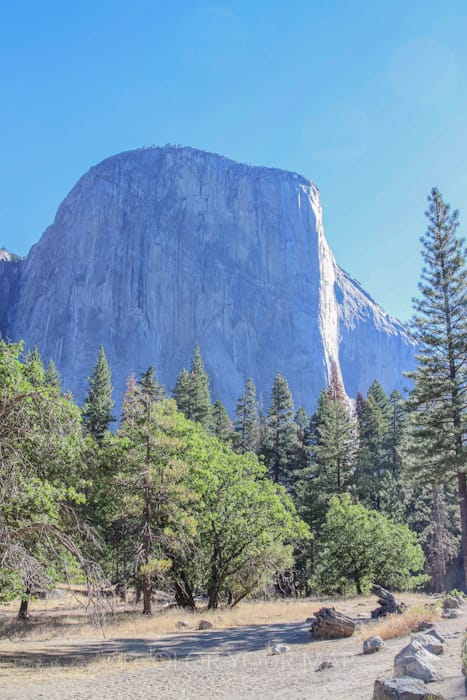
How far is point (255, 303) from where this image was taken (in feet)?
433

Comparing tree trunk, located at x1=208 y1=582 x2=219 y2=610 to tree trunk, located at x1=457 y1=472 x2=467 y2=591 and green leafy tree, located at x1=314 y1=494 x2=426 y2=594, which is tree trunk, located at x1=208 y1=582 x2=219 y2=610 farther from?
tree trunk, located at x1=457 y1=472 x2=467 y2=591

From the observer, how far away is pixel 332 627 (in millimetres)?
13453

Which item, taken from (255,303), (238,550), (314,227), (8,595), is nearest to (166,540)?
(238,550)

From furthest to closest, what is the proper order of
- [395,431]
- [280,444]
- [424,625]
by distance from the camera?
[395,431] → [280,444] → [424,625]

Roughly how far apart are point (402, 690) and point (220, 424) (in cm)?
4724

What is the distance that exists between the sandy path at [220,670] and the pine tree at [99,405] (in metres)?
30.9

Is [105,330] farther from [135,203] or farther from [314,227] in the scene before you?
[314,227]

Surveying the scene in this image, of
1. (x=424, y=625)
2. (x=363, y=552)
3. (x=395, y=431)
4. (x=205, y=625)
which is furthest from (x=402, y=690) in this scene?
(x=395, y=431)

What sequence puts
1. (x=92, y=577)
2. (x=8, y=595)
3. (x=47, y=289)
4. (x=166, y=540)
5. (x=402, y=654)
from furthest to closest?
(x=47, y=289) → (x=166, y=540) → (x=8, y=595) → (x=92, y=577) → (x=402, y=654)

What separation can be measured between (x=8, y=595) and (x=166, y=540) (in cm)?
796

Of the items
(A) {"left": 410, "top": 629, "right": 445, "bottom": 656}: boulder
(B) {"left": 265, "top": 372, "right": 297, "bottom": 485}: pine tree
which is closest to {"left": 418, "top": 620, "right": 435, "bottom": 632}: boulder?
(A) {"left": 410, "top": 629, "right": 445, "bottom": 656}: boulder

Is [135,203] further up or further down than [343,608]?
further up

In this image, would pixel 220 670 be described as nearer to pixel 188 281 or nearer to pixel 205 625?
pixel 205 625

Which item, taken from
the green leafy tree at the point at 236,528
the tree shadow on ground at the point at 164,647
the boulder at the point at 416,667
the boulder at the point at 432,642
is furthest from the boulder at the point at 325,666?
the green leafy tree at the point at 236,528
